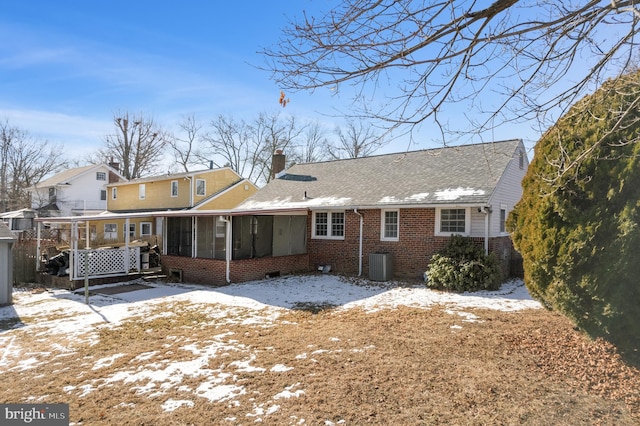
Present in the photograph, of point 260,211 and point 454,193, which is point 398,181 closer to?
point 454,193

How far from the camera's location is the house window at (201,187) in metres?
23.5

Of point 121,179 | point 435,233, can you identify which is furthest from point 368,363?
point 121,179

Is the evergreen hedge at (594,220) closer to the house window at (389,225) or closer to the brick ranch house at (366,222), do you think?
the brick ranch house at (366,222)

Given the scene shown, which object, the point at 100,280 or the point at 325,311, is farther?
the point at 100,280

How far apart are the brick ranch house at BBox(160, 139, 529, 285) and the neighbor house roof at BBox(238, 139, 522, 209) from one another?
4 cm

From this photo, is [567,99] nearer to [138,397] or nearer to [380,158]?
[138,397]

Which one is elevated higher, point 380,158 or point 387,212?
point 380,158

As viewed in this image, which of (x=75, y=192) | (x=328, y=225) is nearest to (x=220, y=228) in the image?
(x=328, y=225)

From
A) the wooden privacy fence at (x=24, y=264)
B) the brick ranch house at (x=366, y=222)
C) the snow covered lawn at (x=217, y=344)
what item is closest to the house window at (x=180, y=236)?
the brick ranch house at (x=366, y=222)

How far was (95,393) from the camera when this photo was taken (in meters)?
4.56

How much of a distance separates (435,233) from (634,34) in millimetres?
9098

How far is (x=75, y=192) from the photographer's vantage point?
3503cm

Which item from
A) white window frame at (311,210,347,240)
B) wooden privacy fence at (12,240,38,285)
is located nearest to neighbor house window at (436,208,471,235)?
white window frame at (311,210,347,240)

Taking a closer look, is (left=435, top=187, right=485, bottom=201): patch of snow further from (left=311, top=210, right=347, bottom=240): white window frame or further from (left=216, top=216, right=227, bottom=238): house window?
(left=216, top=216, right=227, bottom=238): house window
